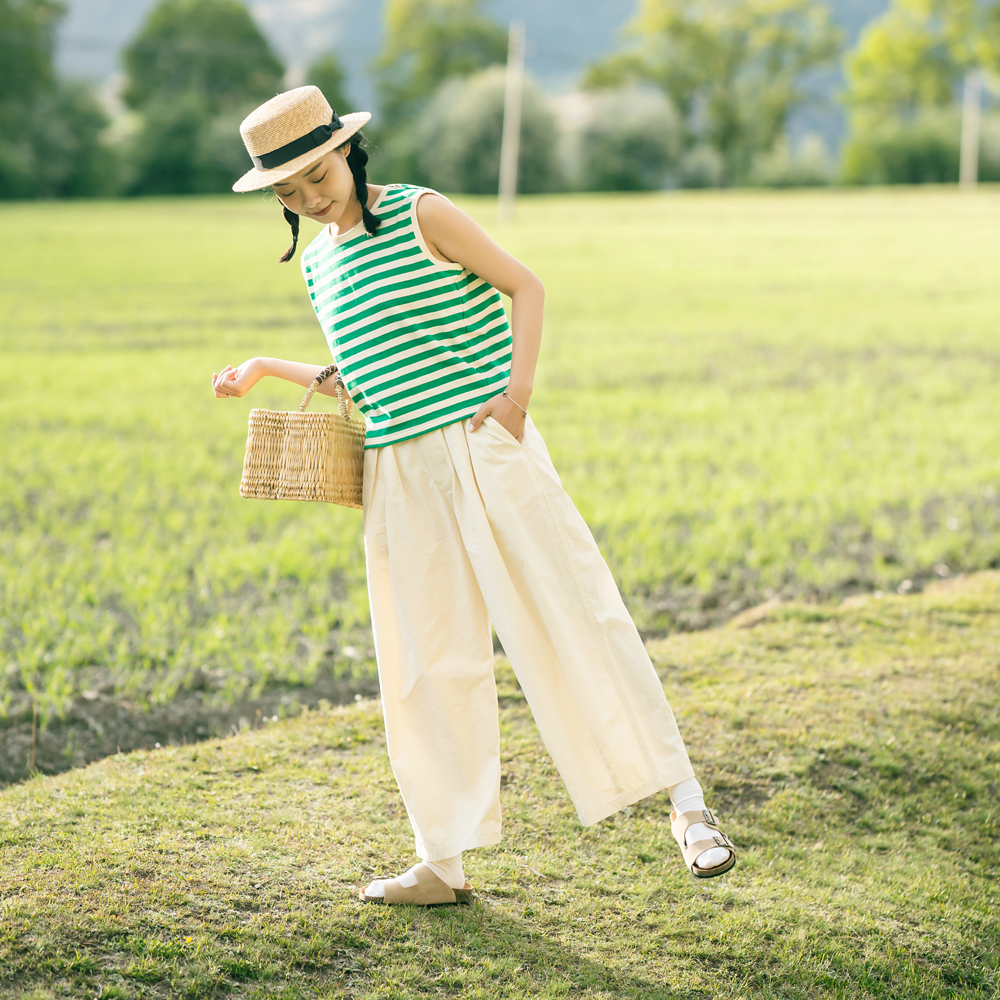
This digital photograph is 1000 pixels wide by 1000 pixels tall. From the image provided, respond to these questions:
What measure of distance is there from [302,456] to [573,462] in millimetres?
5628

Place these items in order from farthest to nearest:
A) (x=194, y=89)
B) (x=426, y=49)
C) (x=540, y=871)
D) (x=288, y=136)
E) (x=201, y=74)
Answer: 1. (x=426, y=49)
2. (x=201, y=74)
3. (x=194, y=89)
4. (x=540, y=871)
5. (x=288, y=136)

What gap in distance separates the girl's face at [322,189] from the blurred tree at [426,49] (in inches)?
3000

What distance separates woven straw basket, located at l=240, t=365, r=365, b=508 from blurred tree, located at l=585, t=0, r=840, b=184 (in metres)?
71.8

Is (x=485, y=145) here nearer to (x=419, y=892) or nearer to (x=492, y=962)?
(x=419, y=892)

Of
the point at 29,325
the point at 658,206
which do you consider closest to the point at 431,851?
the point at 29,325

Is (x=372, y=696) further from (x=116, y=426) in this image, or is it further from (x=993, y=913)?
(x=116, y=426)

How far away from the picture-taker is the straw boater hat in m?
2.48

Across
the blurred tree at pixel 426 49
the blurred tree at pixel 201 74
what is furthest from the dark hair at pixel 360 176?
the blurred tree at pixel 426 49

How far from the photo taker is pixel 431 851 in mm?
2746

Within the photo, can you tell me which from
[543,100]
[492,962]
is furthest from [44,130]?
[492,962]

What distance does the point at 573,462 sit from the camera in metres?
8.23

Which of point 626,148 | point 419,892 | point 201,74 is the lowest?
point 626,148

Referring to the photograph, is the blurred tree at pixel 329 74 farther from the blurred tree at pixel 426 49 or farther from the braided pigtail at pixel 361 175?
the braided pigtail at pixel 361 175

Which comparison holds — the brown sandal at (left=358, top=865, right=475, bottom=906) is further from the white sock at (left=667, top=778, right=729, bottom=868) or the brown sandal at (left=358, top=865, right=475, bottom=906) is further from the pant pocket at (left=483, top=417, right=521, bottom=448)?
the pant pocket at (left=483, top=417, right=521, bottom=448)
